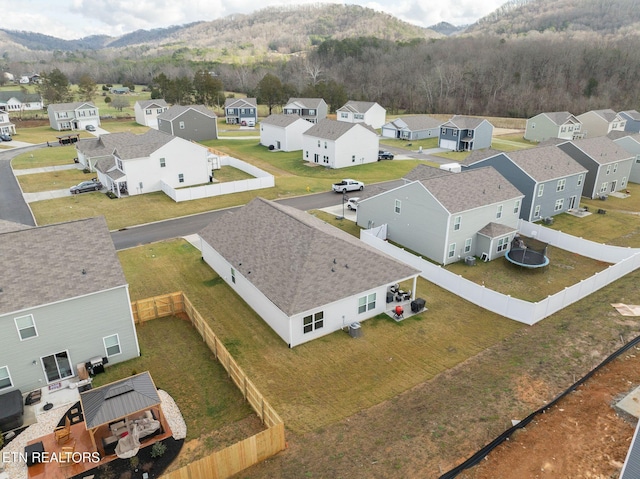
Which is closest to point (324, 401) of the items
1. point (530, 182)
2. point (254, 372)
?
point (254, 372)

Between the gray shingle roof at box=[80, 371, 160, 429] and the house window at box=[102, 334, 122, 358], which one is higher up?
the gray shingle roof at box=[80, 371, 160, 429]

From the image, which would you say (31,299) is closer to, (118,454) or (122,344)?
(122,344)

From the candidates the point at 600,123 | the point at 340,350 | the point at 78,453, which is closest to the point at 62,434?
the point at 78,453

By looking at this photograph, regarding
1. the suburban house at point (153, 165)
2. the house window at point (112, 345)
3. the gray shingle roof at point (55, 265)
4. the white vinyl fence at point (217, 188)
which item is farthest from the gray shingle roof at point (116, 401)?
the suburban house at point (153, 165)

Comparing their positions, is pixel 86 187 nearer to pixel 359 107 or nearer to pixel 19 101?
pixel 359 107

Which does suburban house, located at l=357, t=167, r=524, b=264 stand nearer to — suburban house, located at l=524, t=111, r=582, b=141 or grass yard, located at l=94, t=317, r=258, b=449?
grass yard, located at l=94, t=317, r=258, b=449

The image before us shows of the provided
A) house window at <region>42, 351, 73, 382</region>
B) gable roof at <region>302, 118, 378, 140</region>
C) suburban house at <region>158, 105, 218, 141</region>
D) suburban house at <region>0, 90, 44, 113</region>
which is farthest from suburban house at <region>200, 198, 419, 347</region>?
suburban house at <region>0, 90, 44, 113</region>
